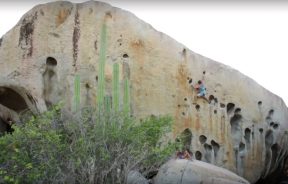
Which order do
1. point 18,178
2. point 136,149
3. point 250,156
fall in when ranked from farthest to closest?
1. point 250,156
2. point 136,149
3. point 18,178

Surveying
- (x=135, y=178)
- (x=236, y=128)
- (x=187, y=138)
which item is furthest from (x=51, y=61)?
(x=236, y=128)

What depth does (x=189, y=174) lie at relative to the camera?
10.8 m

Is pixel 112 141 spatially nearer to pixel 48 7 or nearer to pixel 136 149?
pixel 136 149

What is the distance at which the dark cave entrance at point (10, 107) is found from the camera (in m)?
13.2

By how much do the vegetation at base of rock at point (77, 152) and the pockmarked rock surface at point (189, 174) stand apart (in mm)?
355

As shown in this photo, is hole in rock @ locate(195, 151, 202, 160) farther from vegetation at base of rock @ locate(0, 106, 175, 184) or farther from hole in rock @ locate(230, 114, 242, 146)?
vegetation at base of rock @ locate(0, 106, 175, 184)

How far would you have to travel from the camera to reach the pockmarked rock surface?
35.4 ft

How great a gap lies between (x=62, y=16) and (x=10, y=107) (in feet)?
8.83

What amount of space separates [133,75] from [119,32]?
1153 millimetres

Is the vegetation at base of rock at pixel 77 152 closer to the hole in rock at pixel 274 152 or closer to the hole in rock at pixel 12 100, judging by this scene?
the hole in rock at pixel 12 100

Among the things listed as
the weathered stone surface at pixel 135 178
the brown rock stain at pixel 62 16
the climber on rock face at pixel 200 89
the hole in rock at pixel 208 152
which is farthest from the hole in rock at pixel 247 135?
the brown rock stain at pixel 62 16

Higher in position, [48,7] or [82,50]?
[48,7]

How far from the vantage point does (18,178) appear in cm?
974

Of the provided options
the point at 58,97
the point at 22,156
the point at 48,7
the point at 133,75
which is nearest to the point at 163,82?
the point at 133,75
